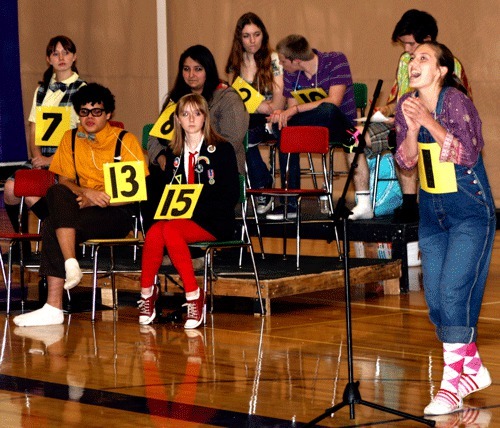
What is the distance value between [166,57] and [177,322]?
8.15m

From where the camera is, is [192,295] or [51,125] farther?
[51,125]

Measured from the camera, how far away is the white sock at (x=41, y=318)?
6965 millimetres

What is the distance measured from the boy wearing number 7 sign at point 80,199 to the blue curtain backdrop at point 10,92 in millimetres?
6102

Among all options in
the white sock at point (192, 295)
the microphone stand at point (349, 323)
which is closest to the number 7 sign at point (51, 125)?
the white sock at point (192, 295)

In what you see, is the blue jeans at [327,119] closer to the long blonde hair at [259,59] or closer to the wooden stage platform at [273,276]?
the long blonde hair at [259,59]

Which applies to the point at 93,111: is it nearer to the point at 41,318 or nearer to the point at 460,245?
the point at 41,318

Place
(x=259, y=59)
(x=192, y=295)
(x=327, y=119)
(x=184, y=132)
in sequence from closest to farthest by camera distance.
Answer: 1. (x=192, y=295)
2. (x=184, y=132)
3. (x=327, y=119)
4. (x=259, y=59)

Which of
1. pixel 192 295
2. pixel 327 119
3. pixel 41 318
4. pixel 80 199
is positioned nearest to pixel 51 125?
pixel 80 199

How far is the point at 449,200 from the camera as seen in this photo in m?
4.55

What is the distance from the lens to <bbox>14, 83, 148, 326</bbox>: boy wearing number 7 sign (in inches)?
276

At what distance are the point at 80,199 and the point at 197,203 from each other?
75 centimetres

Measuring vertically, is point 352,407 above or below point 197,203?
below

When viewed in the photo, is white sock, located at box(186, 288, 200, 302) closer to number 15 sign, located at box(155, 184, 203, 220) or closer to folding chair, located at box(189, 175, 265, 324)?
folding chair, located at box(189, 175, 265, 324)

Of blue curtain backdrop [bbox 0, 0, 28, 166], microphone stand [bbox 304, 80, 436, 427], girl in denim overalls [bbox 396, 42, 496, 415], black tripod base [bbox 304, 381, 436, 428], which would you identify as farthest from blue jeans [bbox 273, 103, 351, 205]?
blue curtain backdrop [bbox 0, 0, 28, 166]
